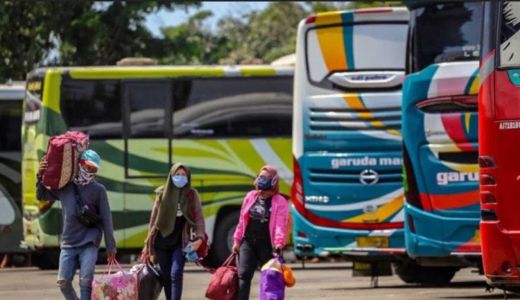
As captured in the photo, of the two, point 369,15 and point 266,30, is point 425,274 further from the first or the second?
point 266,30

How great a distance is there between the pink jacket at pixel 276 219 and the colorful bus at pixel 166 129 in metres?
9.69

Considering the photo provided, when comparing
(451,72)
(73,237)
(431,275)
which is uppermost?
(451,72)

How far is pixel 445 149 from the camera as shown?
17891 millimetres

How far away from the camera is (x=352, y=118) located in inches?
819

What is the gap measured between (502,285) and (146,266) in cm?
352

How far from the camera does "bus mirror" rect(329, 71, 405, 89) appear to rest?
67.9ft

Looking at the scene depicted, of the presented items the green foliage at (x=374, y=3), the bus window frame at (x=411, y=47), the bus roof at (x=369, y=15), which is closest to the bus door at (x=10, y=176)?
the bus roof at (x=369, y=15)

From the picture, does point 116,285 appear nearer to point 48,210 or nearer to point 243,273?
point 243,273

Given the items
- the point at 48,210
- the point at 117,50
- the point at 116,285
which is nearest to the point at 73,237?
the point at 116,285

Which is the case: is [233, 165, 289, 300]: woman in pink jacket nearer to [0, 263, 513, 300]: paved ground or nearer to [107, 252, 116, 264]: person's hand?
[107, 252, 116, 264]: person's hand

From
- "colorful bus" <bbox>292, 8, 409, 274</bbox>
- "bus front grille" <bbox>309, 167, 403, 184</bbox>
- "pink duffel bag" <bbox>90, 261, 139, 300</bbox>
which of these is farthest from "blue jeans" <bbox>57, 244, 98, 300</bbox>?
"bus front grille" <bbox>309, 167, 403, 184</bbox>

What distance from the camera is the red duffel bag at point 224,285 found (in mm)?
15008

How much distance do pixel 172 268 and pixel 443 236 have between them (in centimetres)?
400

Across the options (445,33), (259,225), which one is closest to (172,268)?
(259,225)
